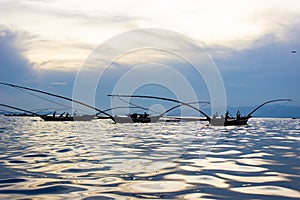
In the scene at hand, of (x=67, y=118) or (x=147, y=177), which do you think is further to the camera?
(x=67, y=118)

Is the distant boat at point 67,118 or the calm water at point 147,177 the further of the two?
the distant boat at point 67,118

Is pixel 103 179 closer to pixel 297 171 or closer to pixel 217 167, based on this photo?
pixel 217 167

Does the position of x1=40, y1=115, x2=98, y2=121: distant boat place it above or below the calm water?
above

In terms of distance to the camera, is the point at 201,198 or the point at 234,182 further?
the point at 234,182

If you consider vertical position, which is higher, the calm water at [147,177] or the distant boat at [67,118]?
the distant boat at [67,118]

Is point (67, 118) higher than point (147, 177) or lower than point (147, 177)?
higher

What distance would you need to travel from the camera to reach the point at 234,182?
386 inches

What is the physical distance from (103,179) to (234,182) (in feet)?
11.9

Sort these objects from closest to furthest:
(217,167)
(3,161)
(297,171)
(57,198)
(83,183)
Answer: (57,198)
(83,183)
(297,171)
(217,167)
(3,161)

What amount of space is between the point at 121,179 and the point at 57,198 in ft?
8.07

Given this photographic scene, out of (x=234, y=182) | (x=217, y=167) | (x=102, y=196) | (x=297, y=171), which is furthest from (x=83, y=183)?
(x=297, y=171)

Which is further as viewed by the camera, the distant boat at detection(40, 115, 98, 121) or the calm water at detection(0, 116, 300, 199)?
the distant boat at detection(40, 115, 98, 121)

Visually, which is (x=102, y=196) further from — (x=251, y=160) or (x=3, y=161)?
(x=251, y=160)

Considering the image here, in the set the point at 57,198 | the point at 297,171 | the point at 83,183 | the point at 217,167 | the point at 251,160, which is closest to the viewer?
the point at 57,198
